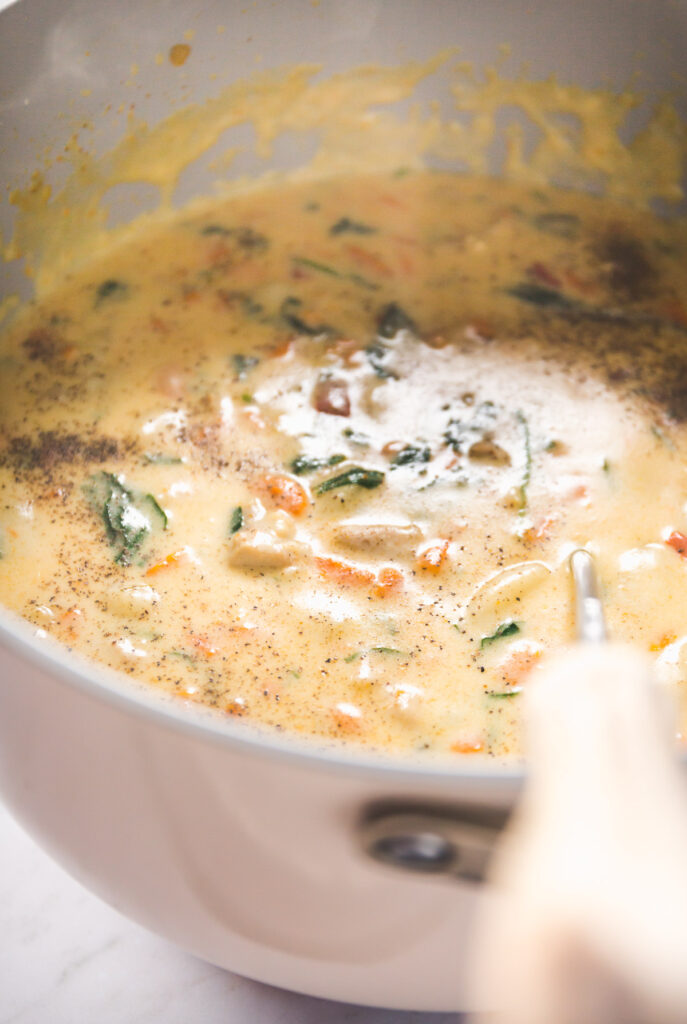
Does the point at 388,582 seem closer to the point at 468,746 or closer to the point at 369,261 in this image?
the point at 468,746

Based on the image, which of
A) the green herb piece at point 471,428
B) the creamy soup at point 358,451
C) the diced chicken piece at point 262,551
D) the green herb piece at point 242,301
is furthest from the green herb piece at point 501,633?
the green herb piece at point 242,301

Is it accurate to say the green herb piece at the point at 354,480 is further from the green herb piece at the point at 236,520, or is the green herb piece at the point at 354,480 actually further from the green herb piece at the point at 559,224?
the green herb piece at the point at 559,224

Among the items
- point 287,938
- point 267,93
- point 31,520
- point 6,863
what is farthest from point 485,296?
point 287,938

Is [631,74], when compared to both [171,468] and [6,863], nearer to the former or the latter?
[171,468]

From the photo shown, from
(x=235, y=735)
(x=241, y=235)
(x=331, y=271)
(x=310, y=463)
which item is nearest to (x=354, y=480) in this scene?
(x=310, y=463)

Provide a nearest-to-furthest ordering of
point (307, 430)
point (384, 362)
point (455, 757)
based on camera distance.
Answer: point (455, 757) < point (307, 430) < point (384, 362)

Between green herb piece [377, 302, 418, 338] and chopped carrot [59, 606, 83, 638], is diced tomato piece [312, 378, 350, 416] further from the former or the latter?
chopped carrot [59, 606, 83, 638]
